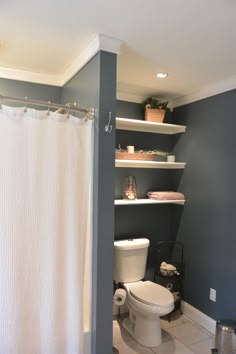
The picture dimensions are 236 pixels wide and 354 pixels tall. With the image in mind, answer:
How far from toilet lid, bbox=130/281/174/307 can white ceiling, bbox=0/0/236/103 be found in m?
1.94

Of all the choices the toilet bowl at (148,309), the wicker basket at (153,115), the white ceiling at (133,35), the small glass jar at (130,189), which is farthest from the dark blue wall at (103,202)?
the wicker basket at (153,115)

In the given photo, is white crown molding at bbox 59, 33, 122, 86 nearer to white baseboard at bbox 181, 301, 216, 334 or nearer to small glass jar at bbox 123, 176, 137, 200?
small glass jar at bbox 123, 176, 137, 200

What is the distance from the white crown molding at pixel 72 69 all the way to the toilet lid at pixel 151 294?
1.97m

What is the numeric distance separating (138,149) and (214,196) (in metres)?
0.93

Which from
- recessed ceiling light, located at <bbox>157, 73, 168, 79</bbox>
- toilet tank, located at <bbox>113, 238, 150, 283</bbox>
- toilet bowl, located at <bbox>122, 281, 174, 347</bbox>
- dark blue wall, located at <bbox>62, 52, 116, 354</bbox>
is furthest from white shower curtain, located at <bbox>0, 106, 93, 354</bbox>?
recessed ceiling light, located at <bbox>157, 73, 168, 79</bbox>

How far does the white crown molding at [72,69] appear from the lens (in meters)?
1.80

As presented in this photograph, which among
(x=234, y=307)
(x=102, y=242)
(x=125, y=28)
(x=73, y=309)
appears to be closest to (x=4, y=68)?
(x=125, y=28)

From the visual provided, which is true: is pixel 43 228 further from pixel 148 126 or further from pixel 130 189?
pixel 148 126

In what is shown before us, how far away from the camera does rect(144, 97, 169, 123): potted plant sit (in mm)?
2865

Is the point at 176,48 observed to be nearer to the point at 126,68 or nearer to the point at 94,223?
the point at 126,68

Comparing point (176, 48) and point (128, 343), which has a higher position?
point (176, 48)

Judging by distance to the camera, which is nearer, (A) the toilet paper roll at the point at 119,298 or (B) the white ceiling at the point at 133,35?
(B) the white ceiling at the point at 133,35

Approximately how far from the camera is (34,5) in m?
1.46

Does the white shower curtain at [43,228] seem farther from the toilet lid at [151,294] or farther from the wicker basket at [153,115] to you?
the wicker basket at [153,115]
